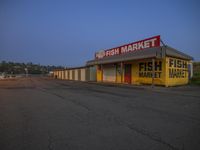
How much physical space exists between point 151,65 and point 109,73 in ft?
34.7

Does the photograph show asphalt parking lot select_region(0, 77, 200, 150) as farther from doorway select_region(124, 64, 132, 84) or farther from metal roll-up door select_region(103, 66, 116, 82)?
metal roll-up door select_region(103, 66, 116, 82)

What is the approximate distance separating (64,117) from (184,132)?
153 inches

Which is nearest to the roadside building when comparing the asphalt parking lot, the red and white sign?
the red and white sign

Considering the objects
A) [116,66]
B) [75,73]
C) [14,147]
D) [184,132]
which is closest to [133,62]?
[116,66]

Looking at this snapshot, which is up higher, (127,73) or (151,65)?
(151,65)

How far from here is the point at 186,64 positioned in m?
24.3

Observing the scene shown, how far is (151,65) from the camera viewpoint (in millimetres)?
21594

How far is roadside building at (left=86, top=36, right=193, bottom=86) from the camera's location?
779 inches

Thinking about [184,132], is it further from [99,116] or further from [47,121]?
[47,121]

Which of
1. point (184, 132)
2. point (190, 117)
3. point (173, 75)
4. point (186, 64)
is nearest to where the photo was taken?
point (184, 132)

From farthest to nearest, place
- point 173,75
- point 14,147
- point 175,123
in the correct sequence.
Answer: point 173,75, point 175,123, point 14,147

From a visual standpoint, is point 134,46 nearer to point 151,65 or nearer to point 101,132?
point 151,65

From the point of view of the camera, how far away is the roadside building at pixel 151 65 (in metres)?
19.8

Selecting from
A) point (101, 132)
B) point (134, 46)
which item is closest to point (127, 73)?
point (134, 46)
